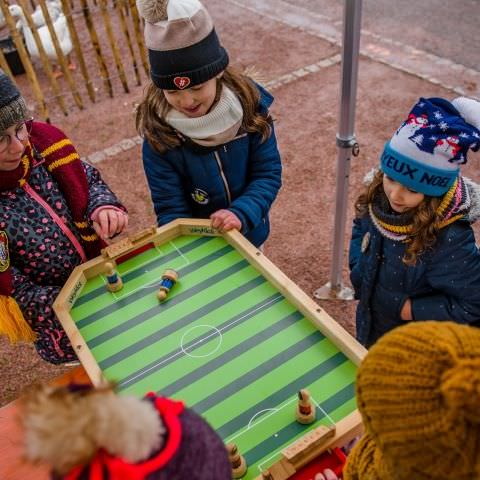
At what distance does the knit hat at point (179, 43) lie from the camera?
1931 millimetres

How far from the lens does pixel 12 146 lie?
6.17 ft

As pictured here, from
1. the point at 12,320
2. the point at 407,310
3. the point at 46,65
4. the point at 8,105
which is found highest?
the point at 8,105

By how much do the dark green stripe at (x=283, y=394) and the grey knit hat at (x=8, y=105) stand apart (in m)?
1.30

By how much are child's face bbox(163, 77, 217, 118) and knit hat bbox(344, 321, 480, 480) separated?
1484 millimetres

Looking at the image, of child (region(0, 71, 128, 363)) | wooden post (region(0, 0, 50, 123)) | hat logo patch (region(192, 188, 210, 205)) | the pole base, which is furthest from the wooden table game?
wooden post (region(0, 0, 50, 123))

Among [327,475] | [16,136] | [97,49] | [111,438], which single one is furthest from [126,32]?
[111,438]

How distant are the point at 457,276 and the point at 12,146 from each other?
172 cm

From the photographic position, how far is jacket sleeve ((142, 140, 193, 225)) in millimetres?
2326

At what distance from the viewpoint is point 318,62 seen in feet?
19.7

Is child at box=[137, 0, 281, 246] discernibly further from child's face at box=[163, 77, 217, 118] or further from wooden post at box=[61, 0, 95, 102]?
wooden post at box=[61, 0, 95, 102]

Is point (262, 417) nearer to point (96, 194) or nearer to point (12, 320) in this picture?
point (12, 320)

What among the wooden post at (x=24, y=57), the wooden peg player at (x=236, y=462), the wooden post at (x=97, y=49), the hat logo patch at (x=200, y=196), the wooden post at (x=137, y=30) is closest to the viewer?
the wooden peg player at (x=236, y=462)

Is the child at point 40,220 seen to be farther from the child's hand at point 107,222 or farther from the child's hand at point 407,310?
the child's hand at point 407,310

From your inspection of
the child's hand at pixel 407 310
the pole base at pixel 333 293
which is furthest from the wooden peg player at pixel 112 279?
the pole base at pixel 333 293
